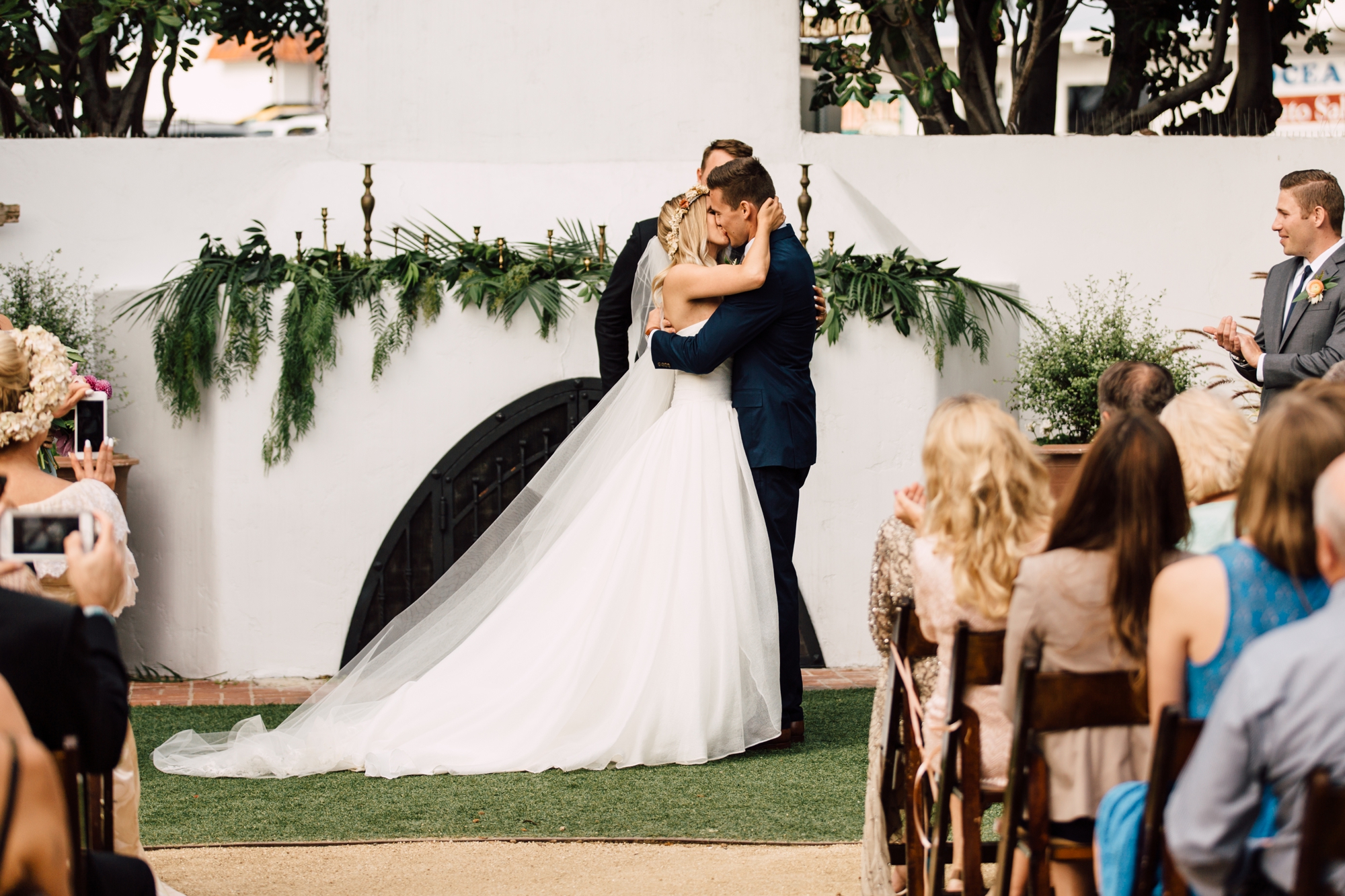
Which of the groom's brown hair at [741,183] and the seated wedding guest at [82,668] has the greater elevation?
the groom's brown hair at [741,183]

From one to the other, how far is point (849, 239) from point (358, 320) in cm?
241

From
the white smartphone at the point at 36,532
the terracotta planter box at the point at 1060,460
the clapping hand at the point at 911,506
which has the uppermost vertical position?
the white smartphone at the point at 36,532

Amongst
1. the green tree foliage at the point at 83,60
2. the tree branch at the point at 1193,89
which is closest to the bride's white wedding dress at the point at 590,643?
the green tree foliage at the point at 83,60

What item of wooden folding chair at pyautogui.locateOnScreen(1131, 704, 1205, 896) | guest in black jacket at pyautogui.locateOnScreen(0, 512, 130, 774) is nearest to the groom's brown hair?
guest in black jacket at pyautogui.locateOnScreen(0, 512, 130, 774)

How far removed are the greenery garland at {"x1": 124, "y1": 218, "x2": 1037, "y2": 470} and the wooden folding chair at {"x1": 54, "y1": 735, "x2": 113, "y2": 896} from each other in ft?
12.3

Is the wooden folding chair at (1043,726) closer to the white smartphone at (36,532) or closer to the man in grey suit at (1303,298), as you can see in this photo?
the white smartphone at (36,532)

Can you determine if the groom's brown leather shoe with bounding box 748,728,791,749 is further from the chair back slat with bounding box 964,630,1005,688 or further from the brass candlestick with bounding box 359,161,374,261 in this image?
the brass candlestick with bounding box 359,161,374,261

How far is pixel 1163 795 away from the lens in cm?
213

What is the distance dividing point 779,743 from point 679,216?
1928mm

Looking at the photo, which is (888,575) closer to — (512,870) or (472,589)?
(512,870)

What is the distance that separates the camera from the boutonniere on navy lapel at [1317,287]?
15.3 ft

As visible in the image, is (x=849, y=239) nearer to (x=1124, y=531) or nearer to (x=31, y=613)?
(x=1124, y=531)

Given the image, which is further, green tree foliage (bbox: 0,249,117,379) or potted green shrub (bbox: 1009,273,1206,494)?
green tree foliage (bbox: 0,249,117,379)

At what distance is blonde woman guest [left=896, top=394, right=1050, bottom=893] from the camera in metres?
2.87
